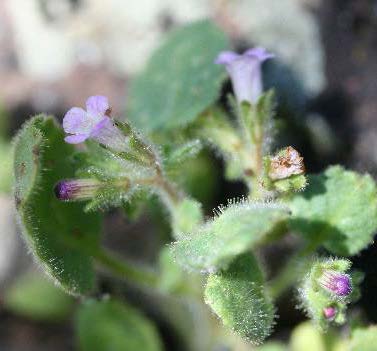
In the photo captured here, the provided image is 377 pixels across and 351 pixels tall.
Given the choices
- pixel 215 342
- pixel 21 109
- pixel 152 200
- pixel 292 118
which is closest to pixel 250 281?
pixel 152 200

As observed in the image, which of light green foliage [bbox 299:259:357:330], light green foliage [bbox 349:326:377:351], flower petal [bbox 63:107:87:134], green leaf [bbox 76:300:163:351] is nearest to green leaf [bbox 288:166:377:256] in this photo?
light green foliage [bbox 299:259:357:330]

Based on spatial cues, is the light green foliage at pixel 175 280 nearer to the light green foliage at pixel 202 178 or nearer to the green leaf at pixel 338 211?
the light green foliage at pixel 202 178

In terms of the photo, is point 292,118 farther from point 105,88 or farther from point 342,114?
point 105,88

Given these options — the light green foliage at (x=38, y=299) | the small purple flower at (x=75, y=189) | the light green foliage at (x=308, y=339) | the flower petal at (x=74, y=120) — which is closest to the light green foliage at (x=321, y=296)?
the light green foliage at (x=308, y=339)

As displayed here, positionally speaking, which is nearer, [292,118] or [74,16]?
[292,118]

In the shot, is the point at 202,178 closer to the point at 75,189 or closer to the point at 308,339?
the point at 308,339

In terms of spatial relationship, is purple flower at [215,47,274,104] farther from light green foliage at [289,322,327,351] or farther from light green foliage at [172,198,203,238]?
light green foliage at [289,322,327,351]
